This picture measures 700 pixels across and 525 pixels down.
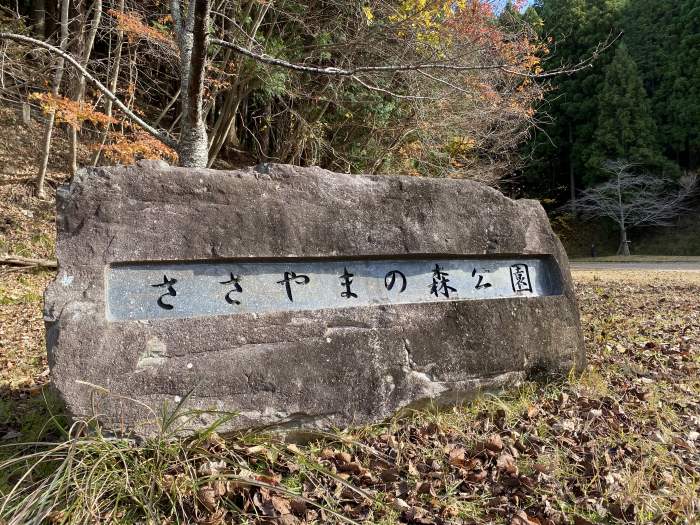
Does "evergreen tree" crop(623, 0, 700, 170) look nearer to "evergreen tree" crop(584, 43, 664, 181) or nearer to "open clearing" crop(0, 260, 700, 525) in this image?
"evergreen tree" crop(584, 43, 664, 181)

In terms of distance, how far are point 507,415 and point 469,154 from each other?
10743 millimetres

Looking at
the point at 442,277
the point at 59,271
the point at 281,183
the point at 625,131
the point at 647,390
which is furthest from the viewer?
the point at 625,131

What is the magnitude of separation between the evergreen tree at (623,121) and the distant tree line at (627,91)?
0.14 ft

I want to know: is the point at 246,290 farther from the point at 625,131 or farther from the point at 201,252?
the point at 625,131

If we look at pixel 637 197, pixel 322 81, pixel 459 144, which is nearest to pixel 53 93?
pixel 322 81

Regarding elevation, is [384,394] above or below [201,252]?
below

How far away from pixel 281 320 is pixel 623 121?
81.8ft

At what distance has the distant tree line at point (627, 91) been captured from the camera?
73.6ft

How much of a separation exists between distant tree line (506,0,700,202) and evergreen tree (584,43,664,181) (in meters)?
0.04

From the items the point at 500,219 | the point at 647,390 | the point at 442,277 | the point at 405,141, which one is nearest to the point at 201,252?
the point at 442,277

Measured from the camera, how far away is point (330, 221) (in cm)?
288

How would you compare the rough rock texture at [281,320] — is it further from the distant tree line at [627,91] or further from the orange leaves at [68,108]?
the distant tree line at [627,91]

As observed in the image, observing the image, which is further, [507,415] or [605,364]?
[605,364]

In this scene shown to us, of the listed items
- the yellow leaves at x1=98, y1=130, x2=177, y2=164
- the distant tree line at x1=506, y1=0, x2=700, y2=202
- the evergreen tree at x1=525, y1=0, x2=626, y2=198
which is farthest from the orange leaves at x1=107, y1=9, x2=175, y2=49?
the evergreen tree at x1=525, y1=0, x2=626, y2=198
